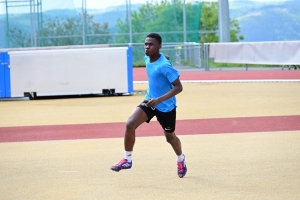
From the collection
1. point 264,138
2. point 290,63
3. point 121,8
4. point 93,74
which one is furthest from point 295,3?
point 264,138

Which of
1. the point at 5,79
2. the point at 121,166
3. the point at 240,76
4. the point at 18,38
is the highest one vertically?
the point at 18,38

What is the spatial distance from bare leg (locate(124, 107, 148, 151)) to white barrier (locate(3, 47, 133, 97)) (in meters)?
12.2

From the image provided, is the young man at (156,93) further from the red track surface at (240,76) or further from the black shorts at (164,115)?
the red track surface at (240,76)

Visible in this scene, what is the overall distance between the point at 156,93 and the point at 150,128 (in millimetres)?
5261

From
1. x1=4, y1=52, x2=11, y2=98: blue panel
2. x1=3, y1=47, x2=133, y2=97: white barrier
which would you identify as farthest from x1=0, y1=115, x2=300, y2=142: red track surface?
x1=4, y1=52, x2=11, y2=98: blue panel

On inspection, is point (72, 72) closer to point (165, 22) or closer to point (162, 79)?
point (162, 79)

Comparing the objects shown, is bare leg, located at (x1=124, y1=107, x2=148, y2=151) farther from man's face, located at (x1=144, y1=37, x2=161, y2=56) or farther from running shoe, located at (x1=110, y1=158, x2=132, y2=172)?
man's face, located at (x1=144, y1=37, x2=161, y2=56)

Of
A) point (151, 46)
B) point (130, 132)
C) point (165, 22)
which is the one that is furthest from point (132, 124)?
point (165, 22)

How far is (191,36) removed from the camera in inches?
1535

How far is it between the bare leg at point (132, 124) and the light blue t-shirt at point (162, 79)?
0.66 ft

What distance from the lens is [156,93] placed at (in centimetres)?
871

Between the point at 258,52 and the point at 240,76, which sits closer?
the point at 240,76

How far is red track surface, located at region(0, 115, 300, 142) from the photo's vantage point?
13.1 m

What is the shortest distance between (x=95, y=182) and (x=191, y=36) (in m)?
30.8
